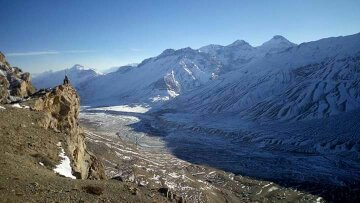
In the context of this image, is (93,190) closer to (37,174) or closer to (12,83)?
(37,174)

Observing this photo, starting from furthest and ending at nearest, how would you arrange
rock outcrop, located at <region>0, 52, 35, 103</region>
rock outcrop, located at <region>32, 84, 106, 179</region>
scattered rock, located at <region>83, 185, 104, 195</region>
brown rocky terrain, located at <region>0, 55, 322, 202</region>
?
rock outcrop, located at <region>0, 52, 35, 103</region> → rock outcrop, located at <region>32, 84, 106, 179</region> → scattered rock, located at <region>83, 185, 104, 195</region> → brown rocky terrain, located at <region>0, 55, 322, 202</region>

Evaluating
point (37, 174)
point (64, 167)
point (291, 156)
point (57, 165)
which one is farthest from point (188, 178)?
point (37, 174)

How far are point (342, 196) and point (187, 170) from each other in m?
48.5

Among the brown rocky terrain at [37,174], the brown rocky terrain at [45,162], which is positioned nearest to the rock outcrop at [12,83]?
the brown rocky terrain at [45,162]

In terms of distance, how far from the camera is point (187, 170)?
12281 centimetres

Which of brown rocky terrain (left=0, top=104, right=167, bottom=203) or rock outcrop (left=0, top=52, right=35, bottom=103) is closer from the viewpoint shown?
brown rocky terrain (left=0, top=104, right=167, bottom=203)

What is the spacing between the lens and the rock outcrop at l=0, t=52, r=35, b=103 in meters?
55.3

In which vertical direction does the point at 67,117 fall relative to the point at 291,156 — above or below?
above

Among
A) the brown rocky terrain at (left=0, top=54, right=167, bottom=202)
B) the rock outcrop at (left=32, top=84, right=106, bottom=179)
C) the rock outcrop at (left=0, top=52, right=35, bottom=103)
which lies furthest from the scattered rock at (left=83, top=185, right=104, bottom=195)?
the rock outcrop at (left=0, top=52, right=35, bottom=103)

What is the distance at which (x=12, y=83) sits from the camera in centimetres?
6378

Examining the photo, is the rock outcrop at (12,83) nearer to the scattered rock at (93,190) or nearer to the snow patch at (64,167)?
the snow patch at (64,167)

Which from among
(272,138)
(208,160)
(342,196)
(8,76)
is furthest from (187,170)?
(272,138)

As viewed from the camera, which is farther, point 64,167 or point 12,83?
point 12,83

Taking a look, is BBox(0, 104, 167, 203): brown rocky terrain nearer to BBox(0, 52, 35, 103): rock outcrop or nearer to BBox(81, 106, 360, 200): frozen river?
BBox(0, 52, 35, 103): rock outcrop
